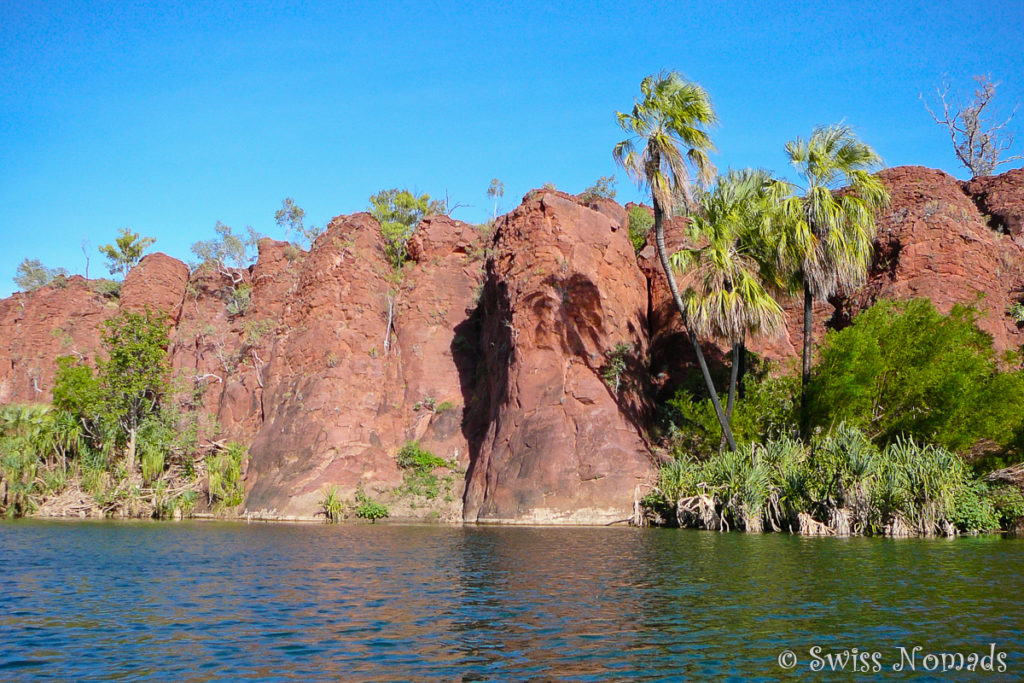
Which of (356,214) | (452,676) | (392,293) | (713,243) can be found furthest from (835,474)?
(356,214)

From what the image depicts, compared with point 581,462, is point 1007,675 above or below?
below

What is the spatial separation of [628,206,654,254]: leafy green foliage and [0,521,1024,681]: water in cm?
2999

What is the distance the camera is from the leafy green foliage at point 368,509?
39688 mm

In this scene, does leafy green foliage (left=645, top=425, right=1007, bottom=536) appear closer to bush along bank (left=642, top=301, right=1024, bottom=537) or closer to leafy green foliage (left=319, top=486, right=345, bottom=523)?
bush along bank (left=642, top=301, right=1024, bottom=537)

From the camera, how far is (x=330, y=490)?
4038 cm

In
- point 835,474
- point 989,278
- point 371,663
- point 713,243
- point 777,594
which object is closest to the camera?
point 371,663

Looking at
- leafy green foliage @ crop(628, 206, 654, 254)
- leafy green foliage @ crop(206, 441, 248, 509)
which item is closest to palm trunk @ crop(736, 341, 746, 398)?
leafy green foliage @ crop(628, 206, 654, 254)

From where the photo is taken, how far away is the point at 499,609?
13.6 meters

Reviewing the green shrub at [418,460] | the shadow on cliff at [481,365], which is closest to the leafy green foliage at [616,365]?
the shadow on cliff at [481,365]

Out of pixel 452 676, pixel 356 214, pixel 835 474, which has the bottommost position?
pixel 452 676

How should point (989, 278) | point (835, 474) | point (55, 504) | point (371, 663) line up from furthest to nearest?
point (55, 504)
point (989, 278)
point (835, 474)
point (371, 663)

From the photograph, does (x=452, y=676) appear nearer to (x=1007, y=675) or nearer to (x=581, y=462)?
(x=1007, y=675)

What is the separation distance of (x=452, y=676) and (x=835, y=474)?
70.0ft

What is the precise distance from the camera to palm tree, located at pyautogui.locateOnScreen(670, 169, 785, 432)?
32.4 meters
